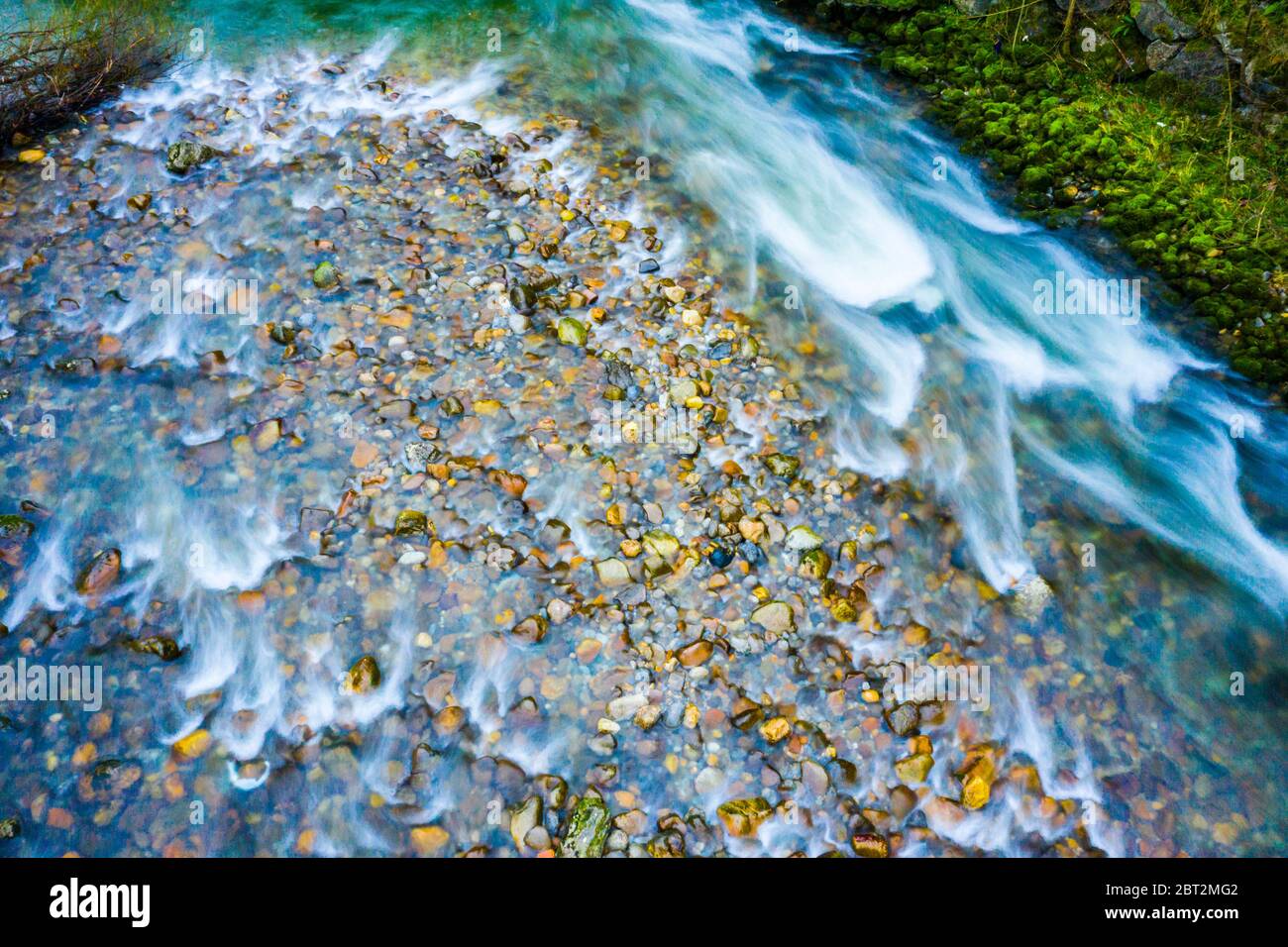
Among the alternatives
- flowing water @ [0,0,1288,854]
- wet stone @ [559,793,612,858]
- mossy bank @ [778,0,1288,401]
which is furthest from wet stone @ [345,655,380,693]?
mossy bank @ [778,0,1288,401]

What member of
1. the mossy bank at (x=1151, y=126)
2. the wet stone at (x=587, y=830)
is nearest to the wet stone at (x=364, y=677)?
the wet stone at (x=587, y=830)

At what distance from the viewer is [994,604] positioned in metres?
5.54

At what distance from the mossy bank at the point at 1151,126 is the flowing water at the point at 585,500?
47cm

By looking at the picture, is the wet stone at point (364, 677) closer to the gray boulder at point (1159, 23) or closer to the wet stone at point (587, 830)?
the wet stone at point (587, 830)

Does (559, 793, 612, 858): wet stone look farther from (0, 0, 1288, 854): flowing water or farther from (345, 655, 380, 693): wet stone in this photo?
(345, 655, 380, 693): wet stone

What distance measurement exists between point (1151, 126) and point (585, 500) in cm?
756

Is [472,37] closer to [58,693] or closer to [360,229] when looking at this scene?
[360,229]

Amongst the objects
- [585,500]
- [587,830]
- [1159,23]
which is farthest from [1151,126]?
[587,830]

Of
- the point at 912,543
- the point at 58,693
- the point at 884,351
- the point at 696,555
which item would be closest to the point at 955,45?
the point at 884,351

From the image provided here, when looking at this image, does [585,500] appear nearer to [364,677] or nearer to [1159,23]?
[364,677]

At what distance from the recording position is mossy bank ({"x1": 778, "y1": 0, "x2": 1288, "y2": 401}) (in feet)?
24.5

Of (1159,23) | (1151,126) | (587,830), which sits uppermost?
(1159,23)

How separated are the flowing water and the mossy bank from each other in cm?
47

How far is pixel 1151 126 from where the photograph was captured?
8516 mm
